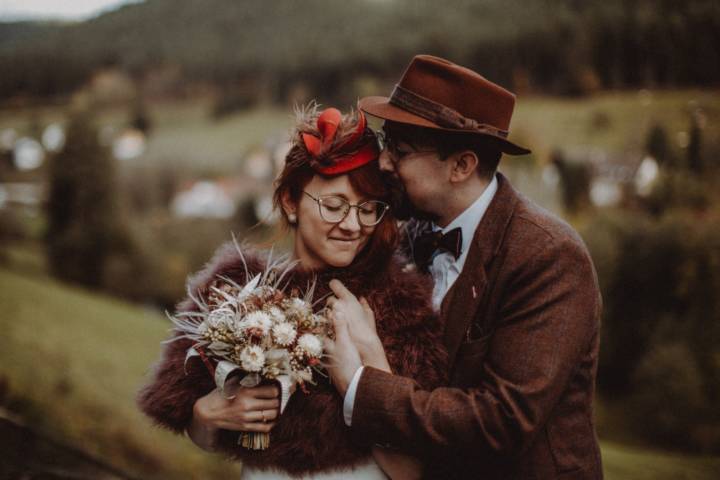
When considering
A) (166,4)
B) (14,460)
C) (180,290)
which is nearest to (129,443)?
(14,460)

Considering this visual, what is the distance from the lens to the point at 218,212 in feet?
83.7

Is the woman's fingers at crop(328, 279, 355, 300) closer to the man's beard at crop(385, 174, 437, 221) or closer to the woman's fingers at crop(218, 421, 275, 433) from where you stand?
the man's beard at crop(385, 174, 437, 221)

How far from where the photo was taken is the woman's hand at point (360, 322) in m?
2.30

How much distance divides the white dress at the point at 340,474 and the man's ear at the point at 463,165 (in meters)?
1.23

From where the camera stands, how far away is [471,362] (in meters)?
2.28

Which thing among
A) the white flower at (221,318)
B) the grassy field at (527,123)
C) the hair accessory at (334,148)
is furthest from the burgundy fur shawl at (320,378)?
the grassy field at (527,123)

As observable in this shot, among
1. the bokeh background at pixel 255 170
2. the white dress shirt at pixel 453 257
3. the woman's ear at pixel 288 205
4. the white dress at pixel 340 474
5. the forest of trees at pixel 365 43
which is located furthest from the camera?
the forest of trees at pixel 365 43

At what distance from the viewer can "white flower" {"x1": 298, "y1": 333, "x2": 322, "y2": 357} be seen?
213 centimetres

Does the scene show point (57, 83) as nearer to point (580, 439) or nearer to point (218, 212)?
point (218, 212)

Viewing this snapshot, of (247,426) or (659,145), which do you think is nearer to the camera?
(247,426)

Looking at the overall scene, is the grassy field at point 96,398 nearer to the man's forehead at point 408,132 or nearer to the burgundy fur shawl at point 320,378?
the burgundy fur shawl at point 320,378

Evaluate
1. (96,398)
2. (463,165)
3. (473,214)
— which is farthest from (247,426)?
(96,398)

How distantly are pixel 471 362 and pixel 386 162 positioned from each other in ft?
2.95

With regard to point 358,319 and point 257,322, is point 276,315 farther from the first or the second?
point 358,319
